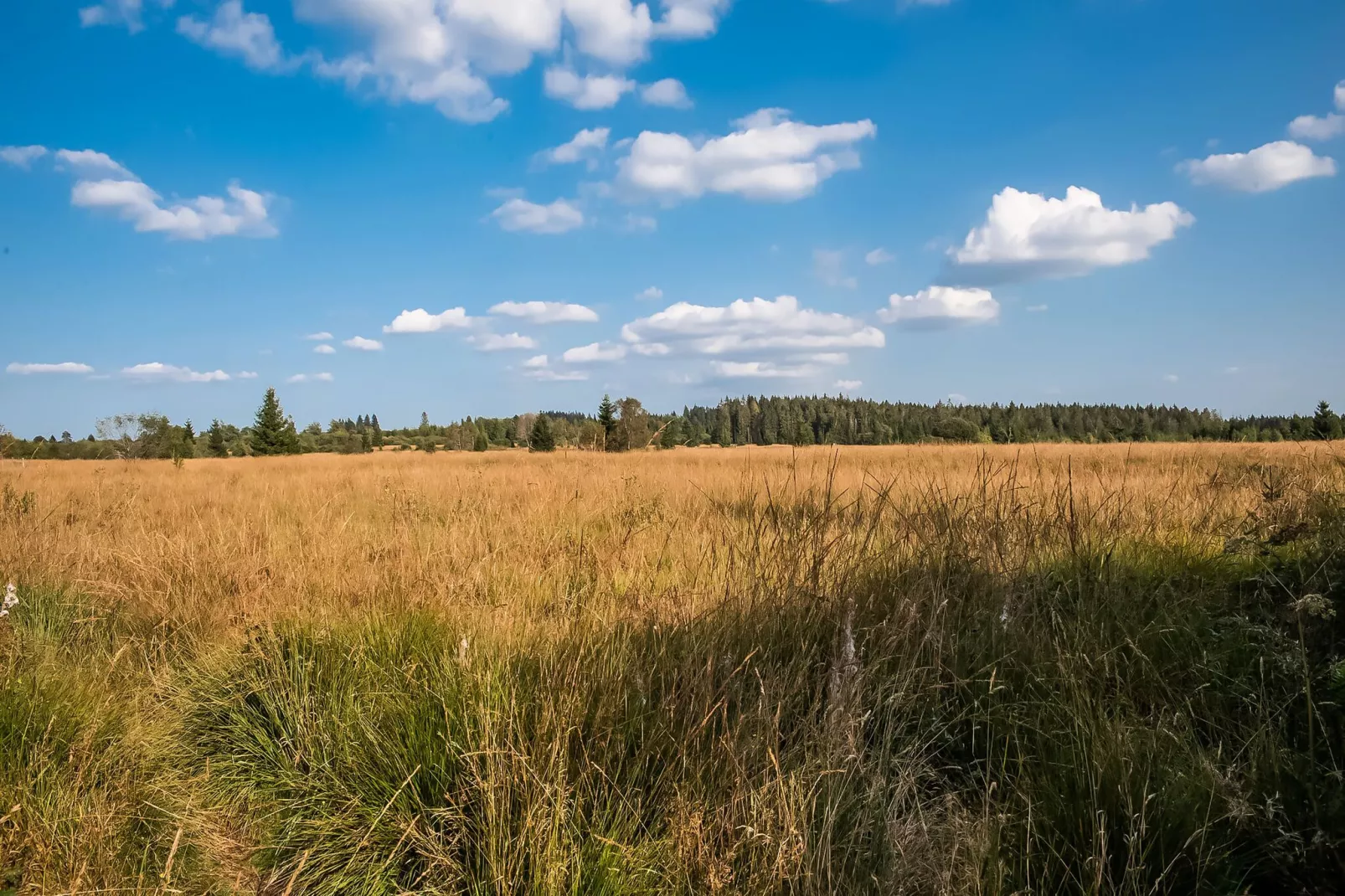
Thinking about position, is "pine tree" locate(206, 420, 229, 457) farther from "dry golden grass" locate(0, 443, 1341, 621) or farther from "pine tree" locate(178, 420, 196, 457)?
"dry golden grass" locate(0, 443, 1341, 621)

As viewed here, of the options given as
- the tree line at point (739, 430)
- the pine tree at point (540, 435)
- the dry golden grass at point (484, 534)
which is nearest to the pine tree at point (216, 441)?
the tree line at point (739, 430)

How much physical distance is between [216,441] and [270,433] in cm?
1022

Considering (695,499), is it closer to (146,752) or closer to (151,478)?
(146,752)

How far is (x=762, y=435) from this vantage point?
96.2 metres

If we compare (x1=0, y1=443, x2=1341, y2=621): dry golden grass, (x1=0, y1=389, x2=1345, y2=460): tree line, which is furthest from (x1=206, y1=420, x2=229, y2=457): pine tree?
(x1=0, y1=443, x2=1341, y2=621): dry golden grass

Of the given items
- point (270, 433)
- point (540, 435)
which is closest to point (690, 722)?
point (540, 435)

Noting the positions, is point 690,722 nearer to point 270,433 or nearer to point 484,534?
A: point 484,534

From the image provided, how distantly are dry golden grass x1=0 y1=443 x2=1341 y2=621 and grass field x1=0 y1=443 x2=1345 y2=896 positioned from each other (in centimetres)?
5

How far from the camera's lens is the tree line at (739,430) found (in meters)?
16.6

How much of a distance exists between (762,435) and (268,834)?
95.5 metres

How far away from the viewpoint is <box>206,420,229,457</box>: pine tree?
188 feet

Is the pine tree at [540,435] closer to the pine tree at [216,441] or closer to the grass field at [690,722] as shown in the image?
the grass field at [690,722]

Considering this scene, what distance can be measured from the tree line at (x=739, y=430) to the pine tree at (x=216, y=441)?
156 millimetres

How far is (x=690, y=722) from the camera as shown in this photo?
1.81 meters
